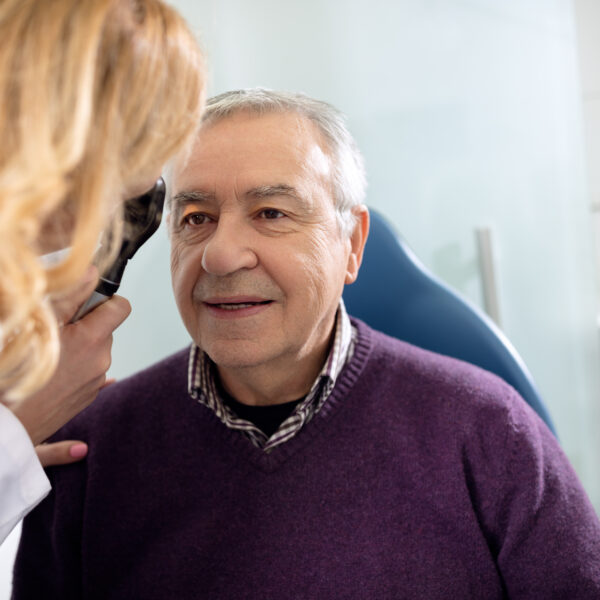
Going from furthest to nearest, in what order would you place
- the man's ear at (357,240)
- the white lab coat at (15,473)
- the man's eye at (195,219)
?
the man's ear at (357,240)
the man's eye at (195,219)
the white lab coat at (15,473)

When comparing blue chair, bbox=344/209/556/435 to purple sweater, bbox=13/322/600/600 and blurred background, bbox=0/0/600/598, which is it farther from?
blurred background, bbox=0/0/600/598

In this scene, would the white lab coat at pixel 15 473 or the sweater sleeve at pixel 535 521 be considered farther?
the sweater sleeve at pixel 535 521

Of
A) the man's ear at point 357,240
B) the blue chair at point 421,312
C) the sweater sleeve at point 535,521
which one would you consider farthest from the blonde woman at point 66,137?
the blue chair at point 421,312

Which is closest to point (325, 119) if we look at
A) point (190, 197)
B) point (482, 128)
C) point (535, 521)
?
point (190, 197)

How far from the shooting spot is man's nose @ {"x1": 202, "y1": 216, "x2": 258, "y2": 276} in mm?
1115

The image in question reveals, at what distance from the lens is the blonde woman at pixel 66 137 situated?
658 millimetres

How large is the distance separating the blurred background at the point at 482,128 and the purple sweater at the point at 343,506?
0.99m

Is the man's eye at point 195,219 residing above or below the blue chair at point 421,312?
above

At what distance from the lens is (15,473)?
0.86 meters

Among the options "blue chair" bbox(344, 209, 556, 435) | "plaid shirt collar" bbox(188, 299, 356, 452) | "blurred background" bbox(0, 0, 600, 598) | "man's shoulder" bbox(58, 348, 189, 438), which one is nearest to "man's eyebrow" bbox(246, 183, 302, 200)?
"plaid shirt collar" bbox(188, 299, 356, 452)

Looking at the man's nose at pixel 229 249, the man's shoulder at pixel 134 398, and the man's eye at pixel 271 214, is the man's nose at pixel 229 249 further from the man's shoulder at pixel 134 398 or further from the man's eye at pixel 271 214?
the man's shoulder at pixel 134 398

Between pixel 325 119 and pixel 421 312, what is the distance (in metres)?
0.54

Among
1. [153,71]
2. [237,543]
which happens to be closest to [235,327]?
[237,543]

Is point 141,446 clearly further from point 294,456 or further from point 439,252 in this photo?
point 439,252
